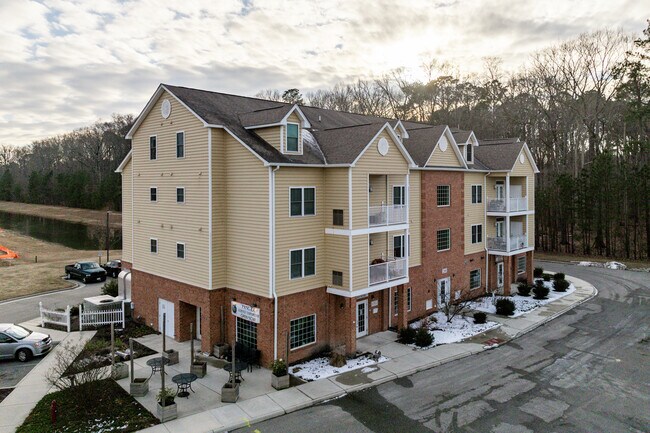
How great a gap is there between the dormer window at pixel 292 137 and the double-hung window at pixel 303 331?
707 cm

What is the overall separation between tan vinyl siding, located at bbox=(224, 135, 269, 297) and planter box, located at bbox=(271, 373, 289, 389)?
3118 millimetres

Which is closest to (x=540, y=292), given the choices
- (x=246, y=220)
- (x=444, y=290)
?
(x=444, y=290)

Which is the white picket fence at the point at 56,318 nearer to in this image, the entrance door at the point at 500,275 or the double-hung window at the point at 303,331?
the double-hung window at the point at 303,331

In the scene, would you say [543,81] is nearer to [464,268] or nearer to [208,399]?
[464,268]

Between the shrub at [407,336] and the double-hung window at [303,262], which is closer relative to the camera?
the double-hung window at [303,262]

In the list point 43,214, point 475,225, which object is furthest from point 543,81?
point 43,214

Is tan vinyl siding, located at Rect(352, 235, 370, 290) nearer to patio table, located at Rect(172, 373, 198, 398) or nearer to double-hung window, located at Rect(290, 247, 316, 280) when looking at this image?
double-hung window, located at Rect(290, 247, 316, 280)

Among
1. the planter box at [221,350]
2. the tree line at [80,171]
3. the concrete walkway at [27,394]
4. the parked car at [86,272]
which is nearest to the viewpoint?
the concrete walkway at [27,394]

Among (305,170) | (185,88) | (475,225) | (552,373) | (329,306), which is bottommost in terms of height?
(552,373)

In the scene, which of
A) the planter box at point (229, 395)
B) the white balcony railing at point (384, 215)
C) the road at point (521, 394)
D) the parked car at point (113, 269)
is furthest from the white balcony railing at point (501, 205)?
the parked car at point (113, 269)

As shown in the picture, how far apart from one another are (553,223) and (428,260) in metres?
31.5

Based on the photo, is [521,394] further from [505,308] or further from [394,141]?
[394,141]

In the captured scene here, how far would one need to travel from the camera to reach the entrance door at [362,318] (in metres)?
20.6

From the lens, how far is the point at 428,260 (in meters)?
24.2
